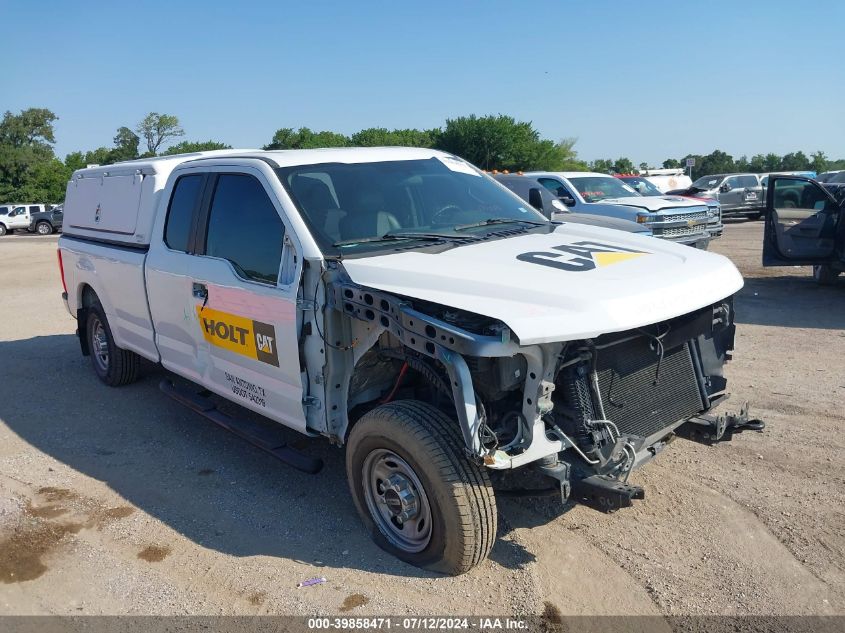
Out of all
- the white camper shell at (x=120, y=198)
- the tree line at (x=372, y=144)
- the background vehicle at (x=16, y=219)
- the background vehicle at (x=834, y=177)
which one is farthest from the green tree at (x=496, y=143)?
the white camper shell at (x=120, y=198)

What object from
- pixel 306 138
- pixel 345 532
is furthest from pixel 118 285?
pixel 306 138

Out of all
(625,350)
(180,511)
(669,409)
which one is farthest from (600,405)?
(180,511)

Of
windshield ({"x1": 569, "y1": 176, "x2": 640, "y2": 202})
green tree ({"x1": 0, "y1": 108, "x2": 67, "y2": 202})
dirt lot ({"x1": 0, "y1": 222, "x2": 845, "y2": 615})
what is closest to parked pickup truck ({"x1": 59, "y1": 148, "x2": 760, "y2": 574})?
dirt lot ({"x1": 0, "y1": 222, "x2": 845, "y2": 615})

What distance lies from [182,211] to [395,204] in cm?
174

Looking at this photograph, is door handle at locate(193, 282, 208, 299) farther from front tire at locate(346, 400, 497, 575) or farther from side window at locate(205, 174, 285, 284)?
front tire at locate(346, 400, 497, 575)

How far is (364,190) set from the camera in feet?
14.2

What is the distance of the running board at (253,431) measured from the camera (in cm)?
413

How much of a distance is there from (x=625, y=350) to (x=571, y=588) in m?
1.21

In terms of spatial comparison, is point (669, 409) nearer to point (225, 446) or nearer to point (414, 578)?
point (414, 578)

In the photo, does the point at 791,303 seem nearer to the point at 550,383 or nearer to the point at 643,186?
the point at 550,383

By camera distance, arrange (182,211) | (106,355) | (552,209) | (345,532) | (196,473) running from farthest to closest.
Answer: (552,209), (106,355), (182,211), (196,473), (345,532)

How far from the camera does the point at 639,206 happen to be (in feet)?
41.2

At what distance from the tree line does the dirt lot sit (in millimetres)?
17214

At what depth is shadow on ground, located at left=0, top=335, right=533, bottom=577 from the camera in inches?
153
